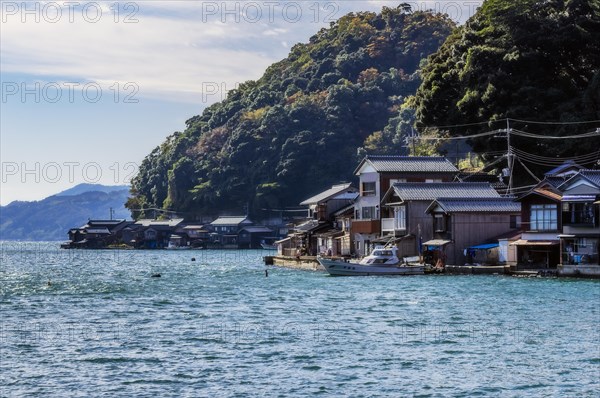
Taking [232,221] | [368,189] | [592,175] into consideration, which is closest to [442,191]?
[368,189]

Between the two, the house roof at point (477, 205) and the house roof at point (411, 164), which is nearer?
the house roof at point (477, 205)

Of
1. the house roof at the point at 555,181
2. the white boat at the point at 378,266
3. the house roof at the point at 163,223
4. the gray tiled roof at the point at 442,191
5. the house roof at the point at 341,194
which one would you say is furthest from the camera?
the house roof at the point at 163,223

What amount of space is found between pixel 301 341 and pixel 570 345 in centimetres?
934

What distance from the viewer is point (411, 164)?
84000mm

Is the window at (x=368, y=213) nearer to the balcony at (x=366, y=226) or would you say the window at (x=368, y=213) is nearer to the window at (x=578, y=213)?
the balcony at (x=366, y=226)

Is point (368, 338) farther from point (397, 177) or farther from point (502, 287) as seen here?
point (397, 177)

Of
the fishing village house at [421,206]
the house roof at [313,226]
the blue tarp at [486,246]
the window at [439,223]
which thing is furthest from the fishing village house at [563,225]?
the house roof at [313,226]

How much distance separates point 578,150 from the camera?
77750 mm

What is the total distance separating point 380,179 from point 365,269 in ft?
56.0

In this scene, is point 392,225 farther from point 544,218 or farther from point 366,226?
point 544,218

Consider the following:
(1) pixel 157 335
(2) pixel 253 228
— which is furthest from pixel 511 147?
(2) pixel 253 228

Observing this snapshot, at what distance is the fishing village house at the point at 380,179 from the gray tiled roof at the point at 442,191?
20.8ft

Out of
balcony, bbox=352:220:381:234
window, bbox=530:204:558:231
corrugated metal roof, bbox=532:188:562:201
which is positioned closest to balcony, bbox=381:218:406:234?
balcony, bbox=352:220:381:234

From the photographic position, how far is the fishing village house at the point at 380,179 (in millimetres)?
82812
